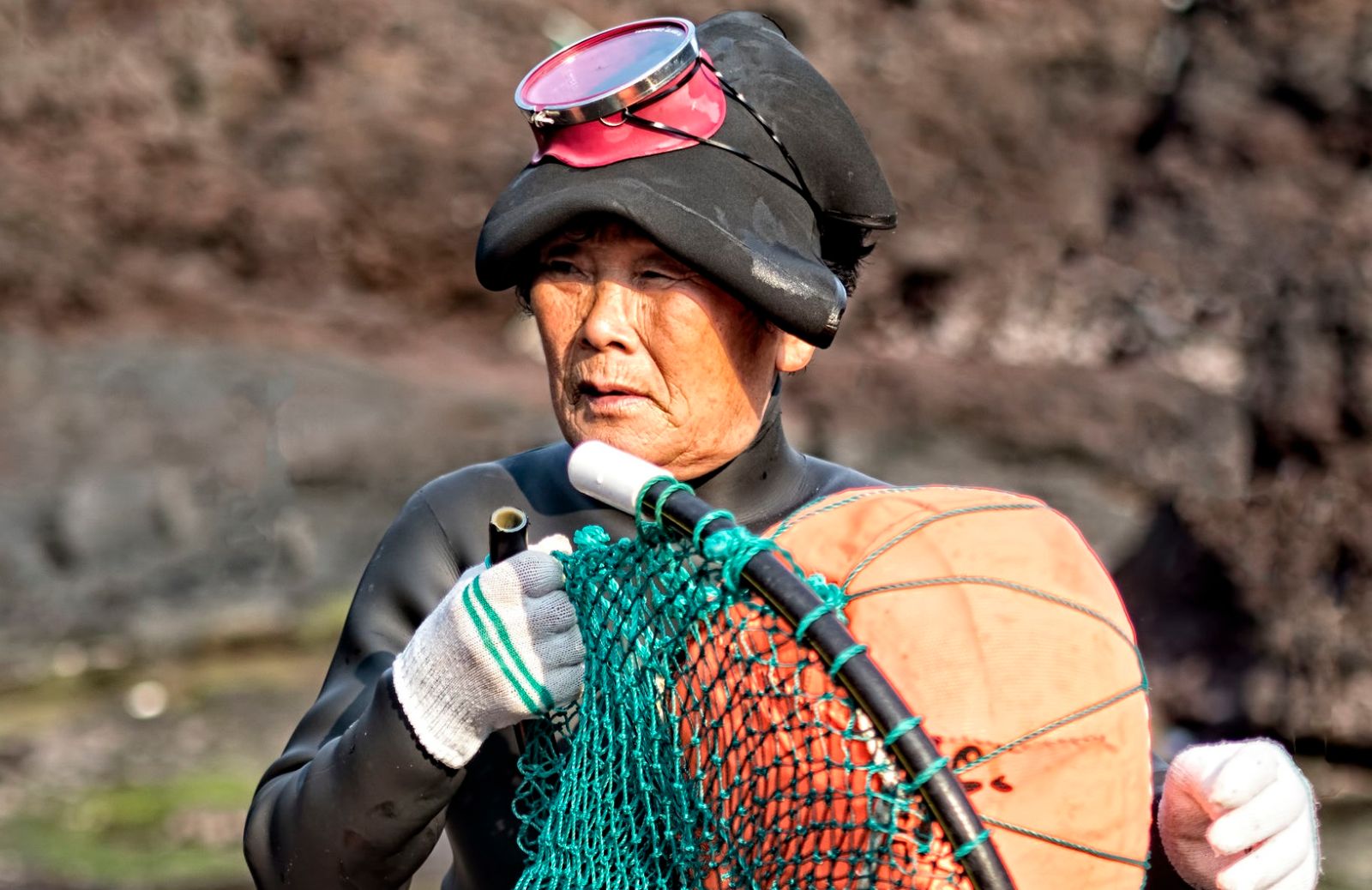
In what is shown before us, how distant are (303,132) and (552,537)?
6.39 metres

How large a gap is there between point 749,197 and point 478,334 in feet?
21.0

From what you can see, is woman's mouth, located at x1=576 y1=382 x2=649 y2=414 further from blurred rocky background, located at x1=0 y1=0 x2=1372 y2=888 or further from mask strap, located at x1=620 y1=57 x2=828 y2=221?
blurred rocky background, located at x1=0 y1=0 x2=1372 y2=888

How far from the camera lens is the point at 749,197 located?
1836 mm

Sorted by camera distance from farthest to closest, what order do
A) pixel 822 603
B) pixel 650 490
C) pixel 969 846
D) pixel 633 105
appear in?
1. pixel 633 105
2. pixel 650 490
3. pixel 822 603
4. pixel 969 846

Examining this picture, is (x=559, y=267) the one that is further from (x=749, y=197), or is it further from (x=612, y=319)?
(x=749, y=197)

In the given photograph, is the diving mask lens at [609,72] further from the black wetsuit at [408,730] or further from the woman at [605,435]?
the black wetsuit at [408,730]

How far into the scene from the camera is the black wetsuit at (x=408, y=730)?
5.45 ft

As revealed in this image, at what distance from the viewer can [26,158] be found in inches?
298

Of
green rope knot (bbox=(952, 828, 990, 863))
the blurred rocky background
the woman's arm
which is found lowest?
the blurred rocky background

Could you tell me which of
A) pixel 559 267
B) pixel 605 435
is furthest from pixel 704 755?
pixel 559 267

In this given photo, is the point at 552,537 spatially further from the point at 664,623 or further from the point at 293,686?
the point at 293,686

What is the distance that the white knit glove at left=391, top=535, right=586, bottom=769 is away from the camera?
158 cm

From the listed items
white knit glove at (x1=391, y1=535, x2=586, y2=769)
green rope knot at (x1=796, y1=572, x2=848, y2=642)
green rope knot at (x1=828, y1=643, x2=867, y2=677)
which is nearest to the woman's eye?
white knit glove at (x1=391, y1=535, x2=586, y2=769)

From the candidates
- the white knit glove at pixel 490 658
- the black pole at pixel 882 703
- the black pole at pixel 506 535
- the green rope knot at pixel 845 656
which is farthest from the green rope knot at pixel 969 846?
the black pole at pixel 506 535
